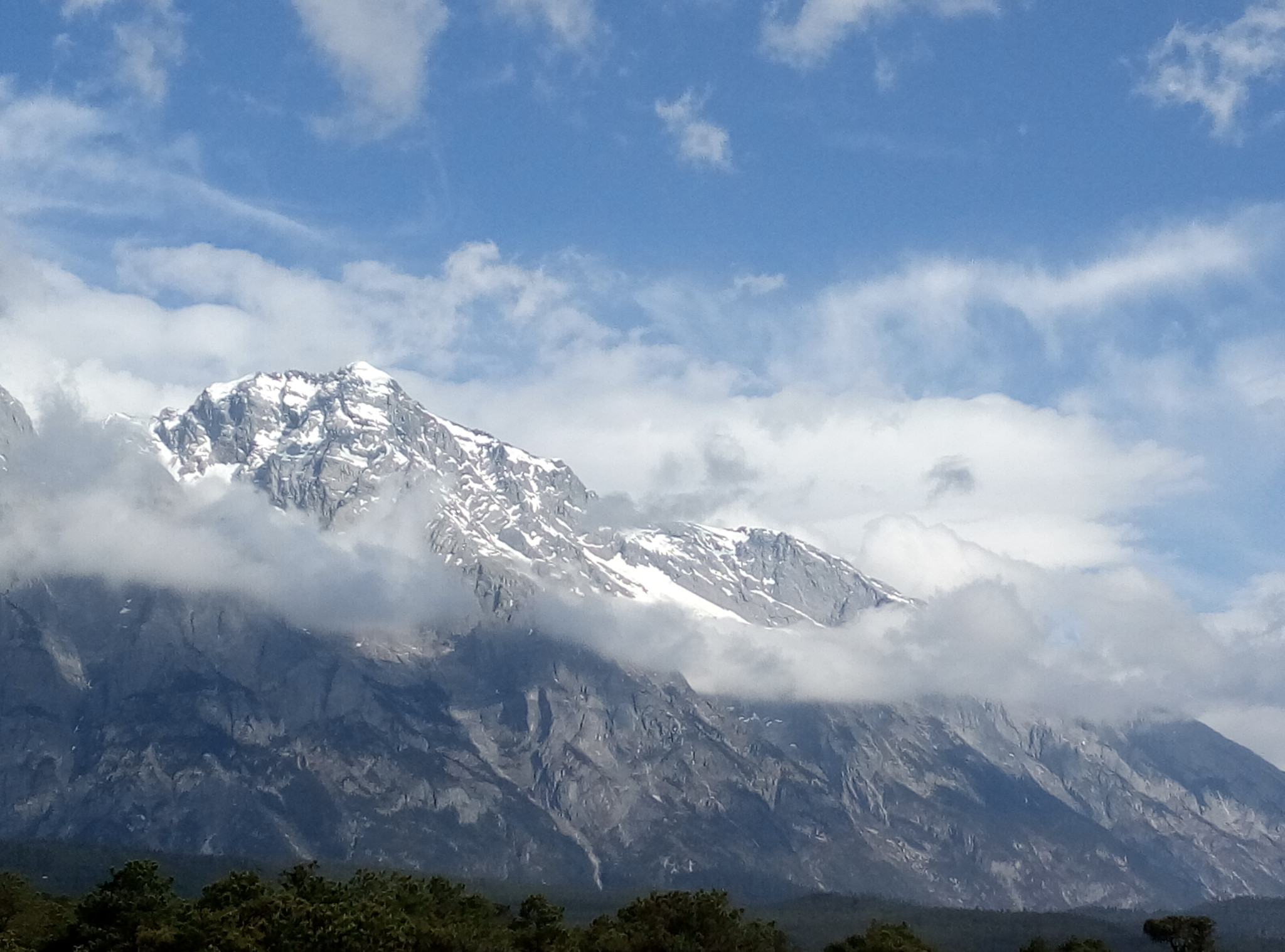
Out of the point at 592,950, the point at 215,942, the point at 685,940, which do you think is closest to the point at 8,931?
the point at 215,942

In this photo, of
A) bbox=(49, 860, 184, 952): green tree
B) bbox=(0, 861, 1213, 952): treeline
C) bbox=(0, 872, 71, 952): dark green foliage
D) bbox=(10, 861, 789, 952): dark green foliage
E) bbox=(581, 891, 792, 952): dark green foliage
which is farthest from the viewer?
bbox=(581, 891, 792, 952): dark green foliage

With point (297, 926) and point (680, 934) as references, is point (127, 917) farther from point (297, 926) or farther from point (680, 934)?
point (680, 934)

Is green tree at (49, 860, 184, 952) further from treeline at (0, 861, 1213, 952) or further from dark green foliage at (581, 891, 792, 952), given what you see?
dark green foliage at (581, 891, 792, 952)

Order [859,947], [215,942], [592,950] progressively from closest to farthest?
1. [215,942]
2. [592,950]
3. [859,947]

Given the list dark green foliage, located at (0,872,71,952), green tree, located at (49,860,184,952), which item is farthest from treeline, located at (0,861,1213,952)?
dark green foliage, located at (0,872,71,952)

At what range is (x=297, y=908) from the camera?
538ft

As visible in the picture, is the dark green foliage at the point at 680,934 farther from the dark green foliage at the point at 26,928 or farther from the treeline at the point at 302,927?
the dark green foliage at the point at 26,928

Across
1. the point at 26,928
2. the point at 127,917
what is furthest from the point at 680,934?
the point at 26,928

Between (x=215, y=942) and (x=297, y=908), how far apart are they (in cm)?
1251

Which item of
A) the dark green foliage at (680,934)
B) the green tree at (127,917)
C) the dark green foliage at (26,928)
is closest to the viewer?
the green tree at (127,917)

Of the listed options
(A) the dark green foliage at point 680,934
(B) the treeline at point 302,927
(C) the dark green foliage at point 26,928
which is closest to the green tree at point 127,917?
(B) the treeline at point 302,927

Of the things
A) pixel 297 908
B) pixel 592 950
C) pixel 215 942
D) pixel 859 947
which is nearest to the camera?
pixel 215 942

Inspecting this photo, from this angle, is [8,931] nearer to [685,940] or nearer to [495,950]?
[495,950]

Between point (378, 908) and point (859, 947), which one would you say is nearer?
point (378, 908)
